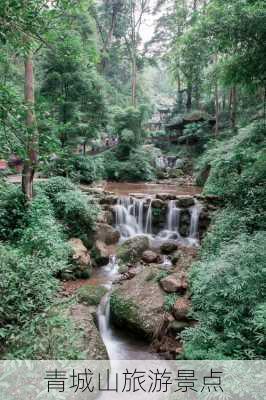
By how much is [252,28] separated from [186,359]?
5.71m

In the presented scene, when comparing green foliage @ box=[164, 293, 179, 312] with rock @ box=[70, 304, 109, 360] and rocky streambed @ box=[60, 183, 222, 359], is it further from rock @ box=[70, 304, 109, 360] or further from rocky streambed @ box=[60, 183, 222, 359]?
rock @ box=[70, 304, 109, 360]

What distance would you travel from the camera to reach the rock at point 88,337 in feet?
13.9

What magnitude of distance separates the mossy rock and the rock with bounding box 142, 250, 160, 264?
73.3 inches

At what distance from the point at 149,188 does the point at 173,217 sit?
3893 millimetres

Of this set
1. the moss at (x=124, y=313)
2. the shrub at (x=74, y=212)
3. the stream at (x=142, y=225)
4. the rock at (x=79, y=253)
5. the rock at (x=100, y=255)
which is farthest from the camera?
the shrub at (x=74, y=212)

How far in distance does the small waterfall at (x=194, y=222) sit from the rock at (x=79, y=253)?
385 cm

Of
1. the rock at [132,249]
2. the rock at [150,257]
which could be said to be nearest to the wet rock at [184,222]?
the rock at [132,249]

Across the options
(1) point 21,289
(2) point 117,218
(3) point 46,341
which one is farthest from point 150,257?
(3) point 46,341

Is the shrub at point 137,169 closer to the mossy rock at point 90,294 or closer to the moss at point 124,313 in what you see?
the mossy rock at point 90,294

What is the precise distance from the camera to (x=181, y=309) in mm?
5102

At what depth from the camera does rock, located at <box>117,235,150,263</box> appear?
8.06m

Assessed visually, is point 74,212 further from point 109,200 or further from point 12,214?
point 109,200

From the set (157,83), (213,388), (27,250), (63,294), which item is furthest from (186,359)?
(157,83)

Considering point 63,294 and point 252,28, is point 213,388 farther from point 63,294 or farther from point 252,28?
point 252,28
